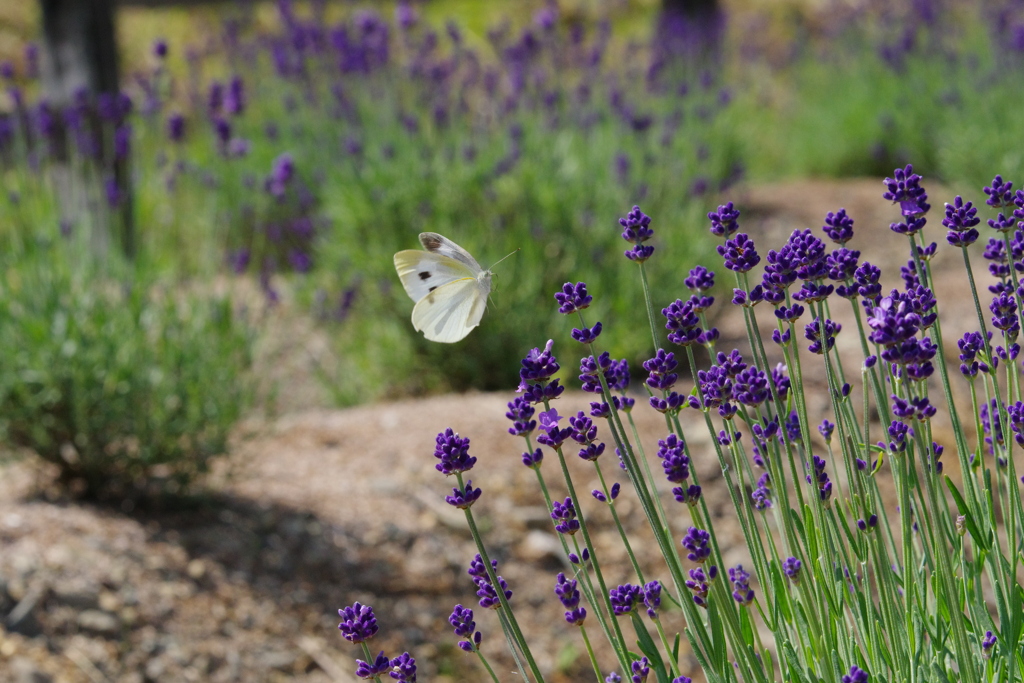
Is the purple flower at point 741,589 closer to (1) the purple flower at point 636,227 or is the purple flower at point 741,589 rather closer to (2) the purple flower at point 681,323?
(2) the purple flower at point 681,323

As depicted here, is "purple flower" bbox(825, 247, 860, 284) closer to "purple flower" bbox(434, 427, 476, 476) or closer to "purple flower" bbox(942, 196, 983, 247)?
A: "purple flower" bbox(942, 196, 983, 247)

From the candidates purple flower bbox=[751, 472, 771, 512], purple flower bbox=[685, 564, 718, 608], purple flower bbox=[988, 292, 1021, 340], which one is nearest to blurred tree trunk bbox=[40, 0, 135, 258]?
purple flower bbox=[751, 472, 771, 512]

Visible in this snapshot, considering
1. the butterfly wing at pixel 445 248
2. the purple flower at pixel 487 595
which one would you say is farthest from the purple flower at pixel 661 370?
the butterfly wing at pixel 445 248

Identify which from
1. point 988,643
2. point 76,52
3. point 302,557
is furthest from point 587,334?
point 76,52

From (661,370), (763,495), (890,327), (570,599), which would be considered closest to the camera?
(890,327)

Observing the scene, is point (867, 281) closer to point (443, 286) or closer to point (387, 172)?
point (443, 286)

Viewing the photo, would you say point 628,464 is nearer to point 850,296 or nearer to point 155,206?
point 850,296

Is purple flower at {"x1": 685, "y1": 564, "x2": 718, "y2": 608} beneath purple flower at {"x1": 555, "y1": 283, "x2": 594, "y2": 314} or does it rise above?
beneath

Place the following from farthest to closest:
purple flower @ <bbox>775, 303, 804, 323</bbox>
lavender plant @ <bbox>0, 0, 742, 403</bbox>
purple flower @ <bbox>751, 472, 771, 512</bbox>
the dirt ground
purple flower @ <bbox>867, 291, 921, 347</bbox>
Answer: lavender plant @ <bbox>0, 0, 742, 403</bbox>
the dirt ground
purple flower @ <bbox>751, 472, 771, 512</bbox>
purple flower @ <bbox>775, 303, 804, 323</bbox>
purple flower @ <bbox>867, 291, 921, 347</bbox>
